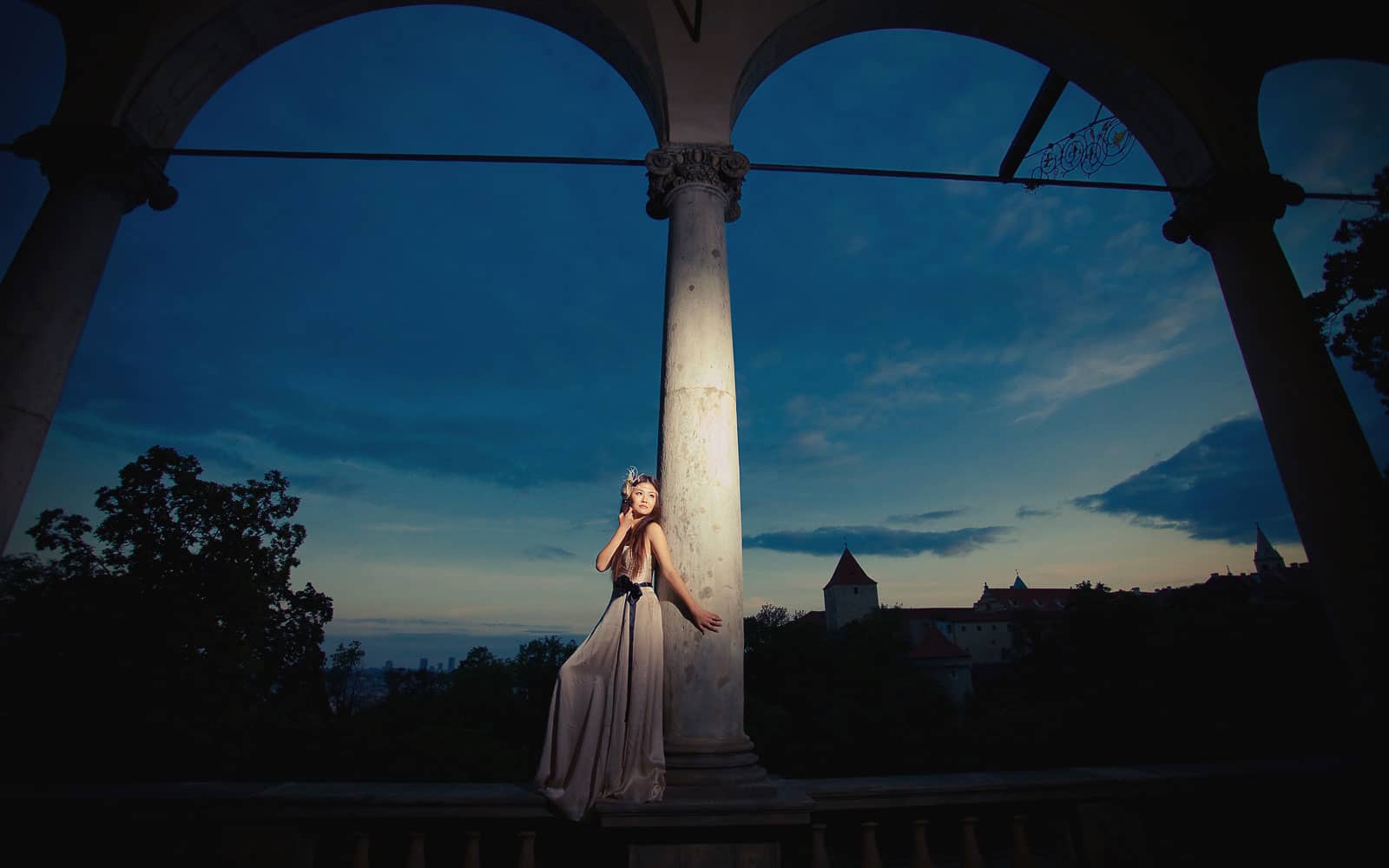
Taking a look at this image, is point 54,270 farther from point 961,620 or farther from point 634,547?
point 961,620

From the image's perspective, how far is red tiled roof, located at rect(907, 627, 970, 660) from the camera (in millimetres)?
76000

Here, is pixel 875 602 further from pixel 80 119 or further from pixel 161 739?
pixel 80 119

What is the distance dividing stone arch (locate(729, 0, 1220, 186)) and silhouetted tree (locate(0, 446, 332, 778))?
2560cm

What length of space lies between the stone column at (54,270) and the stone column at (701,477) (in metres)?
5.08

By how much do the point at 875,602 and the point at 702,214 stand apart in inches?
3584

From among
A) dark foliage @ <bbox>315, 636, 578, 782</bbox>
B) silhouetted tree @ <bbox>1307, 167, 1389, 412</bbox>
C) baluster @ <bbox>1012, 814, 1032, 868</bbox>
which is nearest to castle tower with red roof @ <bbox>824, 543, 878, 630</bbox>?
dark foliage @ <bbox>315, 636, 578, 782</bbox>

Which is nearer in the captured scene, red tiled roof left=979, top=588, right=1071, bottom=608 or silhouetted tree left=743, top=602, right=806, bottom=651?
silhouetted tree left=743, top=602, right=806, bottom=651

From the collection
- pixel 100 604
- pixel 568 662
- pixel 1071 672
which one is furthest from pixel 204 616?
pixel 1071 672

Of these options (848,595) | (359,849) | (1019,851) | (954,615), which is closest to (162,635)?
(359,849)

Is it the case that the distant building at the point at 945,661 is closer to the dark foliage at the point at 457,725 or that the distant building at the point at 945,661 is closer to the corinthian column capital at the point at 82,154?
the dark foliage at the point at 457,725

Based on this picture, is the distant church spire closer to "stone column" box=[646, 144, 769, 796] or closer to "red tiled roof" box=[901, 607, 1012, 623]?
"red tiled roof" box=[901, 607, 1012, 623]

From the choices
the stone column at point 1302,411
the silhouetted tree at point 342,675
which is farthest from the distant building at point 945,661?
the stone column at point 1302,411

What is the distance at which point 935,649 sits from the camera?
76.4 meters

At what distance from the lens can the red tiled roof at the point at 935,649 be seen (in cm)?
7600
